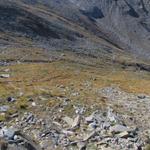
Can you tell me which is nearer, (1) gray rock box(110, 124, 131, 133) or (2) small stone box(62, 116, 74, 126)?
(1) gray rock box(110, 124, 131, 133)

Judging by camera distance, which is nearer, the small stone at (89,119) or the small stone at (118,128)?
the small stone at (118,128)

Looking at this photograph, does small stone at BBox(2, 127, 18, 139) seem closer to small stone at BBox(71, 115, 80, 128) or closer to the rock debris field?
the rock debris field

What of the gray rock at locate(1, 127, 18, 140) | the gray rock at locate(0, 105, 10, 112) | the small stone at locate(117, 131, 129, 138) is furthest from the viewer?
the gray rock at locate(0, 105, 10, 112)

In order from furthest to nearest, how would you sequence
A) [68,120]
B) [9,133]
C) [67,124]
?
[68,120], [67,124], [9,133]

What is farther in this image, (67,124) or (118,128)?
(67,124)

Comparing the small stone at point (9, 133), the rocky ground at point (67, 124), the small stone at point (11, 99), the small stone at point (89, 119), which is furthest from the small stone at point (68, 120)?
the small stone at point (9, 133)

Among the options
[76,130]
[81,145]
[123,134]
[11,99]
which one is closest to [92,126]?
[76,130]

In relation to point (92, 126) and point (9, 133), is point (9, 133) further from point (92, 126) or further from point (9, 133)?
point (92, 126)

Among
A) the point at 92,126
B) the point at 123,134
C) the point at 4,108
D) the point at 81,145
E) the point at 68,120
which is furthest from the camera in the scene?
the point at 4,108

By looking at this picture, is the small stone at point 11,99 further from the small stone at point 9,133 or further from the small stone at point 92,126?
the small stone at point 9,133

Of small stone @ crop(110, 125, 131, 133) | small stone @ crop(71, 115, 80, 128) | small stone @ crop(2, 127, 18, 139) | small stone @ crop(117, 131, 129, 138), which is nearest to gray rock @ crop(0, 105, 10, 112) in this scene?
small stone @ crop(71, 115, 80, 128)

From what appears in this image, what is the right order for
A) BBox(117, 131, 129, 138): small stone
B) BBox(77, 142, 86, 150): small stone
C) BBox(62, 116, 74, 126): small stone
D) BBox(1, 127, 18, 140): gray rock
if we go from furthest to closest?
BBox(62, 116, 74, 126): small stone → BBox(117, 131, 129, 138): small stone → BBox(77, 142, 86, 150): small stone → BBox(1, 127, 18, 140): gray rock

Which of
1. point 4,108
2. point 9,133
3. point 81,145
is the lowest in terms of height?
point 81,145

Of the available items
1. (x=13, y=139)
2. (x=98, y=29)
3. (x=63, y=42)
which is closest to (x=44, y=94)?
(x=13, y=139)
